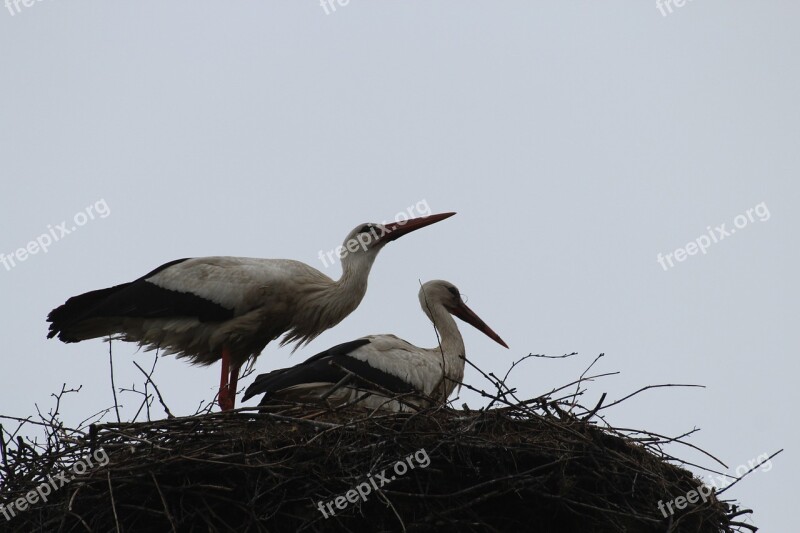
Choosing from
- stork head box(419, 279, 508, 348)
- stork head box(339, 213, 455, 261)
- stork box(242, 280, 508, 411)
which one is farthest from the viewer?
stork head box(419, 279, 508, 348)

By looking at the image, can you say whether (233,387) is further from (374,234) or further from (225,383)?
(374,234)

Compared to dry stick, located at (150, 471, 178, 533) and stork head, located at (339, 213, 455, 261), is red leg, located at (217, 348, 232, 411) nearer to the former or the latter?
stork head, located at (339, 213, 455, 261)

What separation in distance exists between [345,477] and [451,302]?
284cm

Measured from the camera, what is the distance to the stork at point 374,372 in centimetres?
569

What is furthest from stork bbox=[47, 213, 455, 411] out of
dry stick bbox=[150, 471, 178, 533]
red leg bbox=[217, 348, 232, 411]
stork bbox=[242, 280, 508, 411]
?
dry stick bbox=[150, 471, 178, 533]

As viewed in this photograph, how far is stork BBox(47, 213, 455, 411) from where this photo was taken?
6.31 metres

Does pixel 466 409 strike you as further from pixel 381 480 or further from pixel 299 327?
pixel 299 327

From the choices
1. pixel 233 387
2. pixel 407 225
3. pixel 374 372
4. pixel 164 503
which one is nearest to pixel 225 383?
pixel 233 387

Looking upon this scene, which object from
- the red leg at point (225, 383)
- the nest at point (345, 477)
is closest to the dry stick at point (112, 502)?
the nest at point (345, 477)

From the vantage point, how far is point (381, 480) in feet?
14.2

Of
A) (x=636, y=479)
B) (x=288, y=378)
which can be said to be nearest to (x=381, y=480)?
(x=636, y=479)

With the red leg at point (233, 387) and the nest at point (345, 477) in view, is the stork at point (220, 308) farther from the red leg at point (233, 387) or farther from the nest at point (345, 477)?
the nest at point (345, 477)

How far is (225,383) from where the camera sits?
21.0 feet

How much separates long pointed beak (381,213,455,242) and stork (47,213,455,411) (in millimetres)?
174
